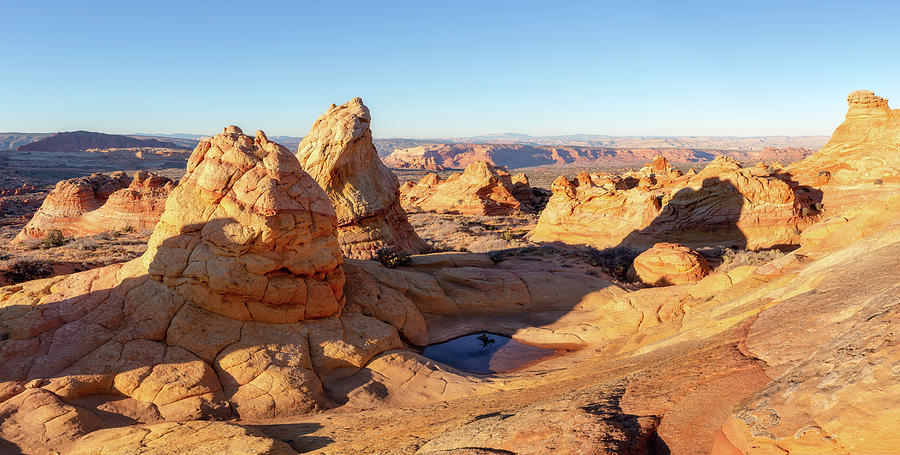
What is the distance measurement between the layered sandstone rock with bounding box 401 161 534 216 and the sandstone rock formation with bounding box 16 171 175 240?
70.8 ft

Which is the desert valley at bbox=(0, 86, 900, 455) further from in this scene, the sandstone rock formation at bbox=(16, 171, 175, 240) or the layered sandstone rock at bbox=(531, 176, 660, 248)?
the sandstone rock formation at bbox=(16, 171, 175, 240)

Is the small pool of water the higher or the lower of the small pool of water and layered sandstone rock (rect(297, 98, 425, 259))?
the lower

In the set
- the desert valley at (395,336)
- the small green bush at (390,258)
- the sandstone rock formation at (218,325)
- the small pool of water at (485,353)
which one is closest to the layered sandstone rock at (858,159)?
the desert valley at (395,336)

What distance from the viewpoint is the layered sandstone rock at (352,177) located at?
17438 mm

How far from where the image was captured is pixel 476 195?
145ft

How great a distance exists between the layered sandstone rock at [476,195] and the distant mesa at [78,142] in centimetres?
16939

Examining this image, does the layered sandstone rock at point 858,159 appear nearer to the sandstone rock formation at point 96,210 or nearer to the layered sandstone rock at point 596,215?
the layered sandstone rock at point 596,215

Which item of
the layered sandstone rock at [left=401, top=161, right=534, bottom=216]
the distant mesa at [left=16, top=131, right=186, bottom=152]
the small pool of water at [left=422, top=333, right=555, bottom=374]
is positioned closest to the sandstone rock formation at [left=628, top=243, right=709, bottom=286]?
the small pool of water at [left=422, top=333, right=555, bottom=374]

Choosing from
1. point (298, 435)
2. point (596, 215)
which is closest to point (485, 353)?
point (298, 435)

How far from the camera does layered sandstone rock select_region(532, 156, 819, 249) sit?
23.3 metres

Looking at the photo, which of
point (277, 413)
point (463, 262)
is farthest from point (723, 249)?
point (277, 413)

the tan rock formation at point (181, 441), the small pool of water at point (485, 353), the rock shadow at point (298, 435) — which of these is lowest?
the small pool of water at point (485, 353)

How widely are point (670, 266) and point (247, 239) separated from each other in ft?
44.5

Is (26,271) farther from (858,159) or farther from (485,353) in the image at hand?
(858,159)
